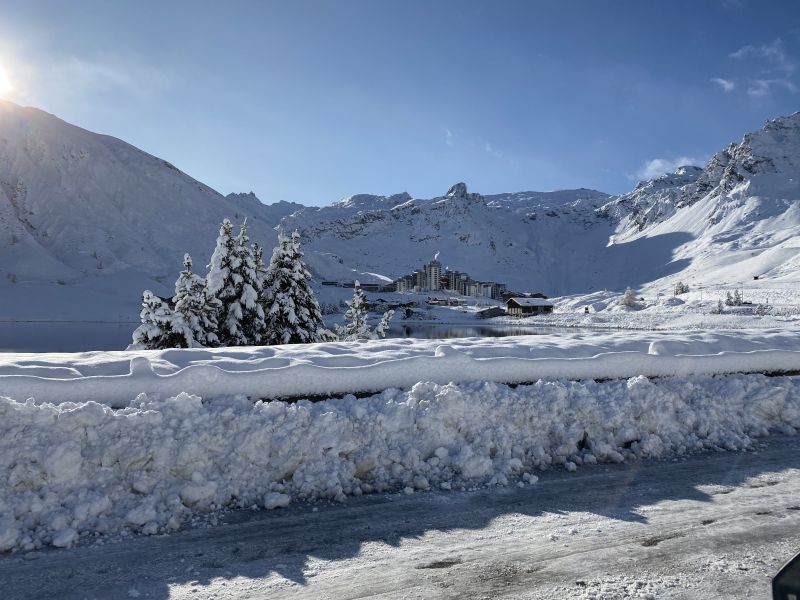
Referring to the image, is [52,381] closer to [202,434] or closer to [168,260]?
[202,434]

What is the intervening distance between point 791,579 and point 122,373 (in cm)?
755

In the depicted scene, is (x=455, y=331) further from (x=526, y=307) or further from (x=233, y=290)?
(x=233, y=290)

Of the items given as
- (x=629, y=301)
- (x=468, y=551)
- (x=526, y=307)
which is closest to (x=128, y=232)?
(x=526, y=307)

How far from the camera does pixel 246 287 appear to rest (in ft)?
68.7

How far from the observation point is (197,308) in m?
20.1

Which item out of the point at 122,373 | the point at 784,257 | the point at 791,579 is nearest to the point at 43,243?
the point at 122,373

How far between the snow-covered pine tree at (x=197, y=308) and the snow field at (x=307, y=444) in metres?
14.2

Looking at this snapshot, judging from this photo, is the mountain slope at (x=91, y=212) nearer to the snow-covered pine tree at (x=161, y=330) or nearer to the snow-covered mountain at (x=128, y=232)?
the snow-covered mountain at (x=128, y=232)

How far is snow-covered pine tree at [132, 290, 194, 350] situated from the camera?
19.2 metres

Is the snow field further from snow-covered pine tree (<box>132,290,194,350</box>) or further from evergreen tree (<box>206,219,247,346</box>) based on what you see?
evergreen tree (<box>206,219,247,346</box>)

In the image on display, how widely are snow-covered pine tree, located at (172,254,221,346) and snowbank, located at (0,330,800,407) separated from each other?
1189 cm

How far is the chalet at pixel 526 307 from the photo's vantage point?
98375 millimetres

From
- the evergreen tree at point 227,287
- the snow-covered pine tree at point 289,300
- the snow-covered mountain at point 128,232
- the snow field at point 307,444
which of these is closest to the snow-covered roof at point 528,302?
the snow-covered mountain at point 128,232

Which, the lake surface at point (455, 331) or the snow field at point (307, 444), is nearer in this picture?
the snow field at point (307, 444)
